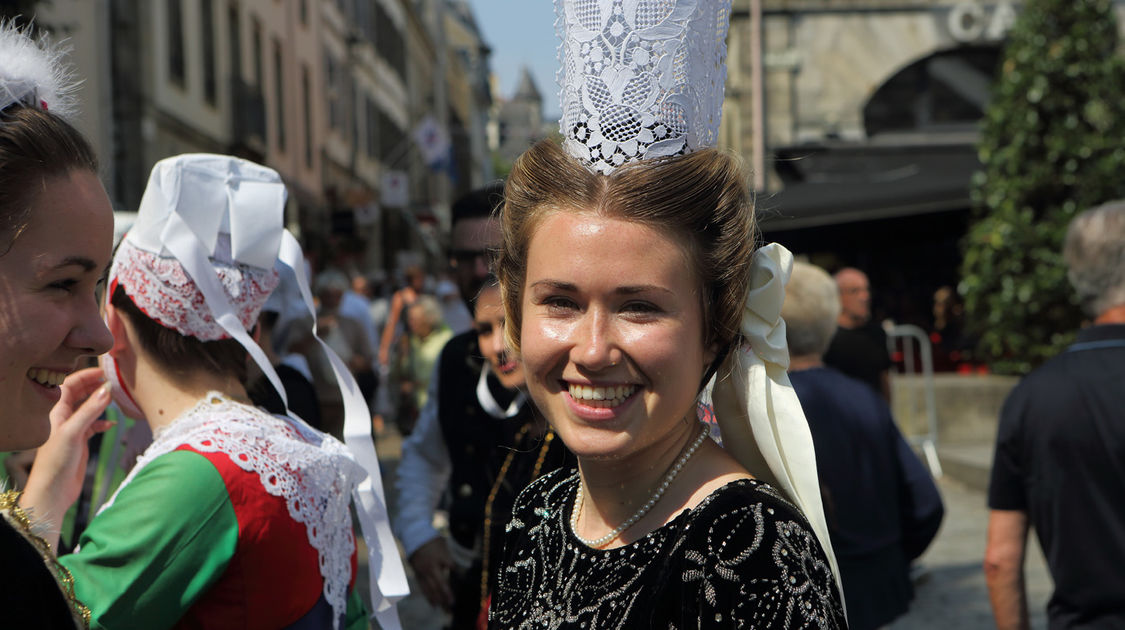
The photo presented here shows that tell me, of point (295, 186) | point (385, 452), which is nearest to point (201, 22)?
point (295, 186)

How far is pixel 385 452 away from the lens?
511 inches

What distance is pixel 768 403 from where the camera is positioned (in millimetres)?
1999

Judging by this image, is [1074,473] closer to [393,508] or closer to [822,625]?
[822,625]

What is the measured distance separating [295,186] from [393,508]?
52.2 ft

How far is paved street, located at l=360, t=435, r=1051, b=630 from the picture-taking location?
6844mm

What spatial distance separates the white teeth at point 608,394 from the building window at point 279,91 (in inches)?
901

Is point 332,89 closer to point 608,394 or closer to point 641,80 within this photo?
point 641,80

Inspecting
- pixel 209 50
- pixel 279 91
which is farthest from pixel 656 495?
pixel 279 91

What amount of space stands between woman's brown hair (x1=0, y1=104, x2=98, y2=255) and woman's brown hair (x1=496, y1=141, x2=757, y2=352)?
77 centimetres

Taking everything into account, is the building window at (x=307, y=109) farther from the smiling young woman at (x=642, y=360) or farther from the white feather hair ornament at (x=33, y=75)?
the smiling young woman at (x=642, y=360)

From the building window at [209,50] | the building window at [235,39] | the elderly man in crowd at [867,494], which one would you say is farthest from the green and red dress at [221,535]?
the building window at [235,39]

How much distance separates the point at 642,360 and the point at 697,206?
0.87ft

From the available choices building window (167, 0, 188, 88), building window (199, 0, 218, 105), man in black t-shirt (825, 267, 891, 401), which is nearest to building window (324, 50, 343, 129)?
building window (199, 0, 218, 105)

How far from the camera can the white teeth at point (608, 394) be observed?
2010 mm
